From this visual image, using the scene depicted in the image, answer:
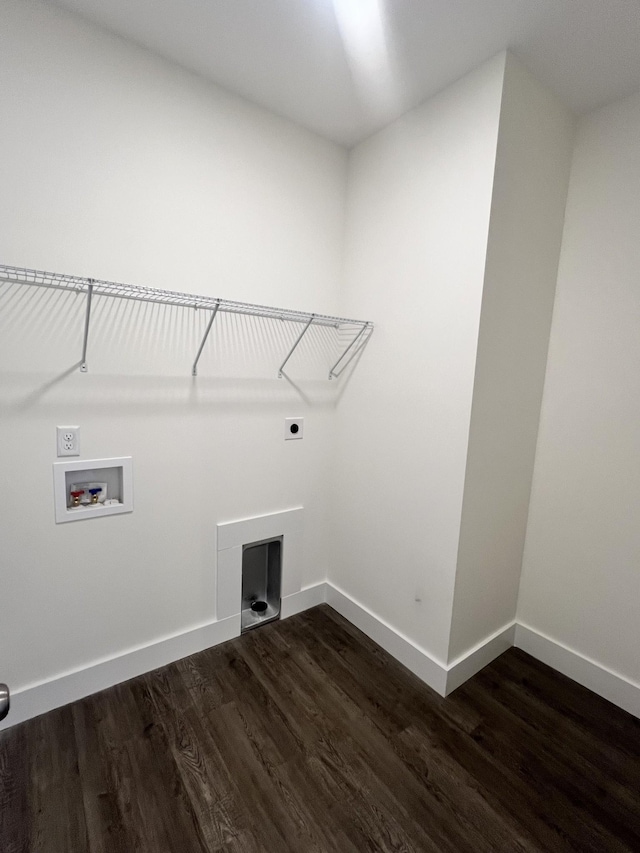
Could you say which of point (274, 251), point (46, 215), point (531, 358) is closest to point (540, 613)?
point (531, 358)

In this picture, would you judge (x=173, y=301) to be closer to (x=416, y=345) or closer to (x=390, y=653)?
(x=416, y=345)

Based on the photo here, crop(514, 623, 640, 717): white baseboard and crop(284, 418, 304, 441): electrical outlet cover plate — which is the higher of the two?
crop(284, 418, 304, 441): electrical outlet cover plate

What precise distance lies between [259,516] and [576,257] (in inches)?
75.9

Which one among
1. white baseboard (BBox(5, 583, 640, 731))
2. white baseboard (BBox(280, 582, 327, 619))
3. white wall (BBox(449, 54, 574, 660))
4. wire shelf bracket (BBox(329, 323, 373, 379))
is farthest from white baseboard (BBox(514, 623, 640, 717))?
wire shelf bracket (BBox(329, 323, 373, 379))

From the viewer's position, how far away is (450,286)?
1661mm

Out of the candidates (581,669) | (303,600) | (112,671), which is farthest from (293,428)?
(581,669)

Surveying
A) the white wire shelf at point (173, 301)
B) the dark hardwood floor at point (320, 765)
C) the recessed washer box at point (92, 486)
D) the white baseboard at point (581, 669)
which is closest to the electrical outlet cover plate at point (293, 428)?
the white wire shelf at point (173, 301)

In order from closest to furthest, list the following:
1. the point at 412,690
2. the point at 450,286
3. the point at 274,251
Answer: the point at 450,286 → the point at 412,690 → the point at 274,251

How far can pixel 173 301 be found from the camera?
165 cm

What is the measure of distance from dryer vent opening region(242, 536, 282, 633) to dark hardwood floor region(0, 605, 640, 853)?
12.0 inches

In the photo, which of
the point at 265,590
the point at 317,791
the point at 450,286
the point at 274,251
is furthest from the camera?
the point at 265,590

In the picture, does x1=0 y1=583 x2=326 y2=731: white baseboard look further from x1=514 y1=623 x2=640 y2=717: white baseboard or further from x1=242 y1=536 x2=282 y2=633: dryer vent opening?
x1=514 y1=623 x2=640 y2=717: white baseboard

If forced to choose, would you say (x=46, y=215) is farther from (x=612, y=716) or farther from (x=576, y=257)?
(x=612, y=716)

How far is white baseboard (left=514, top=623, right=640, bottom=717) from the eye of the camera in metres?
1.72
